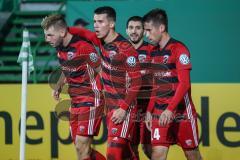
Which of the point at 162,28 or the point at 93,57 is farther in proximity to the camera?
the point at 93,57

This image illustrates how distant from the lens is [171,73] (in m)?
7.01

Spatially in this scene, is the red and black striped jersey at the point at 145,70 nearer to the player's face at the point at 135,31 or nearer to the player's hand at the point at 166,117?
the player's face at the point at 135,31

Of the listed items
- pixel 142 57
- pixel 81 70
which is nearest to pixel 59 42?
pixel 81 70

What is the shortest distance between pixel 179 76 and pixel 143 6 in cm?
444

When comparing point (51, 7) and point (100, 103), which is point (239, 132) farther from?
point (51, 7)

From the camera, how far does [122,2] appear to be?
1109 centimetres

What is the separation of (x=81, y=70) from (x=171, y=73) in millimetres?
1147

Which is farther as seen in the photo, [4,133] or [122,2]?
[122,2]

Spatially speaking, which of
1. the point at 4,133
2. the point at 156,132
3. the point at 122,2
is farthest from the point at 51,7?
the point at 156,132

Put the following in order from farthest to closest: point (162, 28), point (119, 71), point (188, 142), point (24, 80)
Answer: point (119, 71) → point (162, 28) → point (188, 142) → point (24, 80)

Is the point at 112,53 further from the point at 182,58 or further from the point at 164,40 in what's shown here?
the point at 182,58

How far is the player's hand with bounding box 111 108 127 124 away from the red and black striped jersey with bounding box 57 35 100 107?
0.67 m

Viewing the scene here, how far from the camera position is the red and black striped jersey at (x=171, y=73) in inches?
267

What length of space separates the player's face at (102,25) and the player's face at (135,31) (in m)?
0.69
